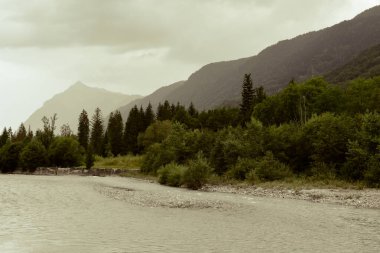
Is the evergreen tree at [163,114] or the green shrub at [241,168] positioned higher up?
the evergreen tree at [163,114]

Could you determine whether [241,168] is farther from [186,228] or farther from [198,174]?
[186,228]

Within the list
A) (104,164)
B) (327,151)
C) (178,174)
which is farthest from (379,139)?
(104,164)

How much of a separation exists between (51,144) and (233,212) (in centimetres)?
10265

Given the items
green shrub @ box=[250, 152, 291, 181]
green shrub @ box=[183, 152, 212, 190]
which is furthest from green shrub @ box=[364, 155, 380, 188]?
green shrub @ box=[183, 152, 212, 190]

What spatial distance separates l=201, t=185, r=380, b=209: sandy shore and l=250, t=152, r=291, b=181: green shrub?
428 cm

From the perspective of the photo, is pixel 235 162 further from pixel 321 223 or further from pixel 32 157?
pixel 32 157

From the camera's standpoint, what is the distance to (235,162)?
61.1m

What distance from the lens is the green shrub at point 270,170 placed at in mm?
52375

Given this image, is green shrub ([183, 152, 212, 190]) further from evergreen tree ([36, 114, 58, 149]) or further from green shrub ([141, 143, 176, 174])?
evergreen tree ([36, 114, 58, 149])

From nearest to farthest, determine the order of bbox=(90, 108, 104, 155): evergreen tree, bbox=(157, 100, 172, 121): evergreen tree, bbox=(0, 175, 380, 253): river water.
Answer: bbox=(0, 175, 380, 253): river water < bbox=(90, 108, 104, 155): evergreen tree < bbox=(157, 100, 172, 121): evergreen tree

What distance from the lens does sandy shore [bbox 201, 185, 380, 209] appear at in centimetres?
3346

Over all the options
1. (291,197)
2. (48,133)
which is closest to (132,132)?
(48,133)

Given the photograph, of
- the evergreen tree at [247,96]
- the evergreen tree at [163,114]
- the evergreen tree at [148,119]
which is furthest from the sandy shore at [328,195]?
the evergreen tree at [163,114]

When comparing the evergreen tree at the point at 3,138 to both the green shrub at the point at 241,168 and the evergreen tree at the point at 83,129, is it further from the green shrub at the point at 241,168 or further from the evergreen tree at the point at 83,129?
the green shrub at the point at 241,168
